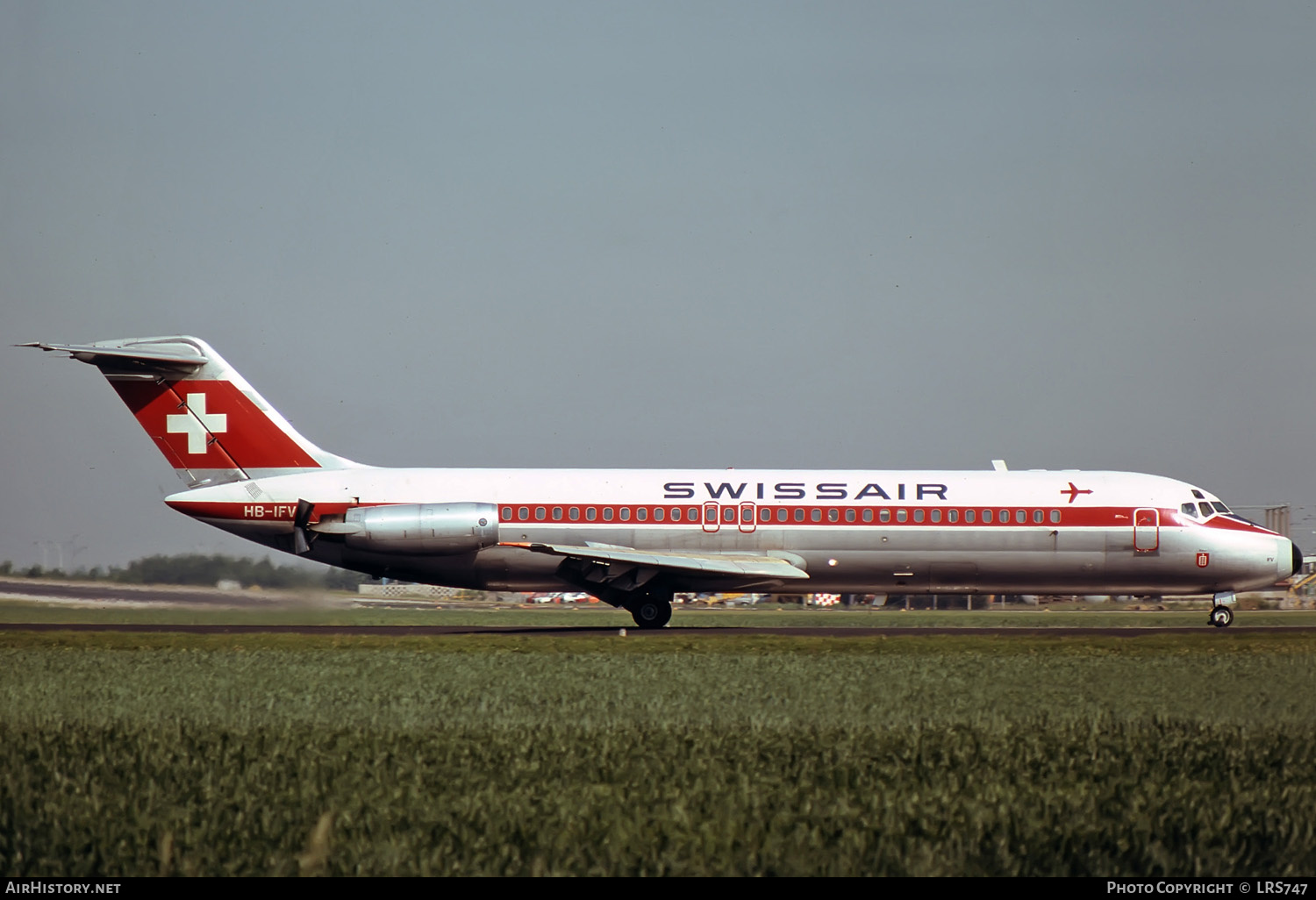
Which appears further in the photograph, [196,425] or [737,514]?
[737,514]

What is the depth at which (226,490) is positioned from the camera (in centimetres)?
3247

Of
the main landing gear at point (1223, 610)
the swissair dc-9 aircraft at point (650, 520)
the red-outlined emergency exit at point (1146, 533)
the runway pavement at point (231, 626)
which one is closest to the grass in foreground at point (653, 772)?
the runway pavement at point (231, 626)

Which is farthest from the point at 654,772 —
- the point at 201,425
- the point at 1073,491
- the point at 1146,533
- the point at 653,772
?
the point at 1146,533

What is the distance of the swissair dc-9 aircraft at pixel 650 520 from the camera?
32.3m

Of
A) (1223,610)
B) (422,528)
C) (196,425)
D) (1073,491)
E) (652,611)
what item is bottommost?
(652,611)

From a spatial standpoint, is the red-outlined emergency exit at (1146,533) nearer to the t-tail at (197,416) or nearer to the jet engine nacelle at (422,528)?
the jet engine nacelle at (422,528)

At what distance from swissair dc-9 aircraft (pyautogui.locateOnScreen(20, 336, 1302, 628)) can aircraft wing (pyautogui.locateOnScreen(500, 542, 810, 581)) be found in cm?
Result: 5

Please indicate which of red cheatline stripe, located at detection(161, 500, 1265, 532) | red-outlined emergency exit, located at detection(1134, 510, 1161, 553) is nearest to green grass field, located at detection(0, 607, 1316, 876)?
red cheatline stripe, located at detection(161, 500, 1265, 532)

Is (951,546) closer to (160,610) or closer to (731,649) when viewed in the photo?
(731,649)

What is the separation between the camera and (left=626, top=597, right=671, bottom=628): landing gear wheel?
3341 cm

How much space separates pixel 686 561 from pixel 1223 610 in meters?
14.7

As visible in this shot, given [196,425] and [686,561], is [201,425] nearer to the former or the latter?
[196,425]

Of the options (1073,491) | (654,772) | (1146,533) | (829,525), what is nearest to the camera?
(654,772)

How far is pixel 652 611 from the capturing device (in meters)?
33.5
